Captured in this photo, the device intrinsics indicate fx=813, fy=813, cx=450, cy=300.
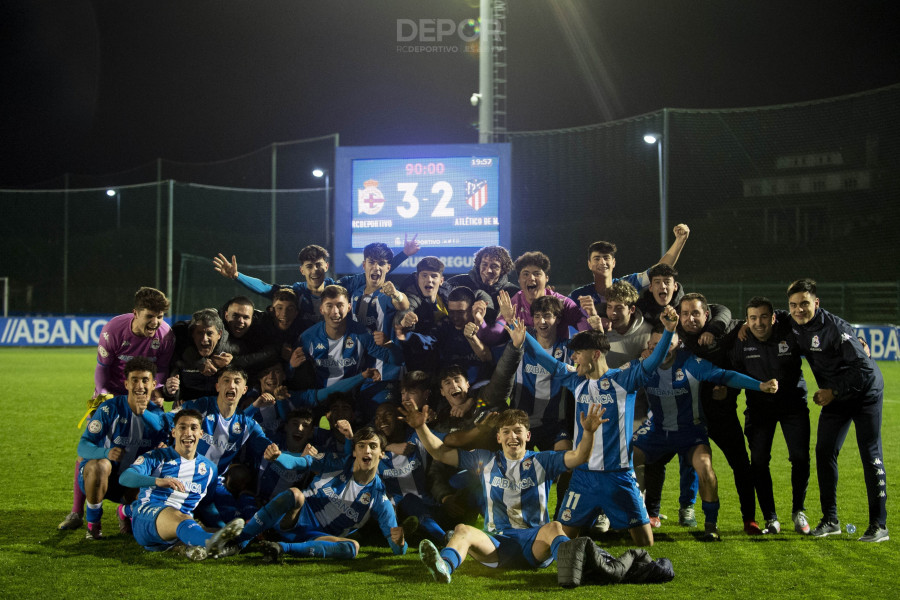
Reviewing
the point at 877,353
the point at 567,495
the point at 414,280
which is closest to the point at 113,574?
the point at 567,495

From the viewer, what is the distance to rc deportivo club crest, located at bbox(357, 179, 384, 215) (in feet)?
34.9

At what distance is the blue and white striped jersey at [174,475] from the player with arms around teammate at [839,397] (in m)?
3.41

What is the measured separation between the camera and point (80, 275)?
23828 mm

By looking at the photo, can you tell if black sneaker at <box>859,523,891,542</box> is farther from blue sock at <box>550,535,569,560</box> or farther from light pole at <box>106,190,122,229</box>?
light pole at <box>106,190,122,229</box>

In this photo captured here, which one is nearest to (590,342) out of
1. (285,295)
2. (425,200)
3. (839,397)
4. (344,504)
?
(839,397)

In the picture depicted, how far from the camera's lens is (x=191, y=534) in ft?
13.4

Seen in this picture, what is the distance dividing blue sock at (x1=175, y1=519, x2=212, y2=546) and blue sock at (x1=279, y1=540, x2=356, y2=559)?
0.41m

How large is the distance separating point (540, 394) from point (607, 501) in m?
0.88

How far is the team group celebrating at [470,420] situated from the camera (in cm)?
422

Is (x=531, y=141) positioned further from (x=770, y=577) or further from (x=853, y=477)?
(x=770, y=577)

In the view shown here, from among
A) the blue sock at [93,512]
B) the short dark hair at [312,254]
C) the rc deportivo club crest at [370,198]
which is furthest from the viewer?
the rc deportivo club crest at [370,198]

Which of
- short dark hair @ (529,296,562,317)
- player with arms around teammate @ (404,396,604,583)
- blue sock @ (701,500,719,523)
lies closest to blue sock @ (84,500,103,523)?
player with arms around teammate @ (404,396,604,583)

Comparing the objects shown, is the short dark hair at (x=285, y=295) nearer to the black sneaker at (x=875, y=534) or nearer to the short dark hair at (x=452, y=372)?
the short dark hair at (x=452, y=372)

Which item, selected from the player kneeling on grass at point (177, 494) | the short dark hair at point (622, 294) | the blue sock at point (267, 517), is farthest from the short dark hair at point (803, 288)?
the player kneeling on grass at point (177, 494)
